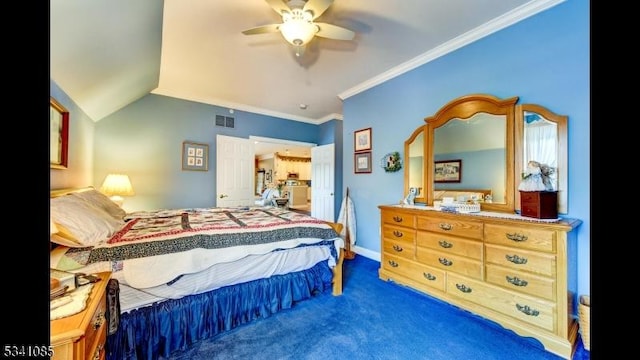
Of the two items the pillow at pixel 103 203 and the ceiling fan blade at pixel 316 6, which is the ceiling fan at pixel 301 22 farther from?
the pillow at pixel 103 203

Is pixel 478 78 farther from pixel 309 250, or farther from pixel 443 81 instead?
pixel 309 250

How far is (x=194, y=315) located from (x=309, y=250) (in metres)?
0.98

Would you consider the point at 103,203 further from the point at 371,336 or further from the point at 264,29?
the point at 371,336

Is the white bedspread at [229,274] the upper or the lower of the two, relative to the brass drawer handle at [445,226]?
lower

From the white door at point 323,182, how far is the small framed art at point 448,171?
235 cm

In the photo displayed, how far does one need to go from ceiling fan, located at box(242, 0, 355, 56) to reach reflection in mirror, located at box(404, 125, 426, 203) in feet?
4.64

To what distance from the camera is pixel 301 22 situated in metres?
1.86

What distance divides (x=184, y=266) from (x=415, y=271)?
6.64 feet

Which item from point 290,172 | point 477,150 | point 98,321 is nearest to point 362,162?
point 477,150

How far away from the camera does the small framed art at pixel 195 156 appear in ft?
13.0

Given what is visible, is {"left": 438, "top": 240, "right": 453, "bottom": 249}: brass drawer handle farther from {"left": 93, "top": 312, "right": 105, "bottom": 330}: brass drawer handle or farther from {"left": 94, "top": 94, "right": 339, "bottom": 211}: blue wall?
{"left": 94, "top": 94, "right": 339, "bottom": 211}: blue wall

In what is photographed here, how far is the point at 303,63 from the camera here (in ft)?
9.64

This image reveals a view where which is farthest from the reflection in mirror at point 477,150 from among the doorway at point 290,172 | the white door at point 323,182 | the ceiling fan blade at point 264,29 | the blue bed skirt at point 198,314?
the doorway at point 290,172
